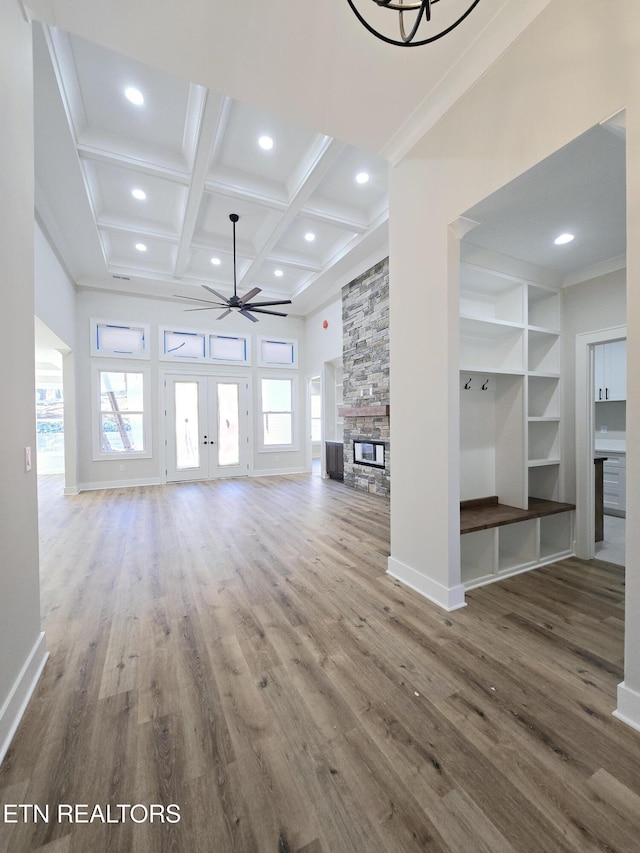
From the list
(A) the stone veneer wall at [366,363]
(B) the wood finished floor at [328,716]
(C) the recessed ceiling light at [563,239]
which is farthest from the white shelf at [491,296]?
(A) the stone veneer wall at [366,363]

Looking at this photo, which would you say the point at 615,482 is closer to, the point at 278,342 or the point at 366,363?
the point at 366,363

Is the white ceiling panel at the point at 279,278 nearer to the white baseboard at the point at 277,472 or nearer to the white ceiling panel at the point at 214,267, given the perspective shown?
the white ceiling panel at the point at 214,267

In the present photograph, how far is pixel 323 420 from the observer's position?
25.7 ft

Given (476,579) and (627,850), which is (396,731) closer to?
(627,850)

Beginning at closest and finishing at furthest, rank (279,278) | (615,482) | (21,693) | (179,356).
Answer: (21,693) < (615,482) < (279,278) < (179,356)

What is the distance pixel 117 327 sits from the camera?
7047mm

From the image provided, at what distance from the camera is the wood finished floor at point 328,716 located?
109cm

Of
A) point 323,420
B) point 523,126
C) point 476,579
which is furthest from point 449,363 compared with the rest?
point 323,420

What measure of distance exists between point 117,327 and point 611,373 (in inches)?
342

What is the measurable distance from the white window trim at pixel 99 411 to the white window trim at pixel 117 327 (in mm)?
154

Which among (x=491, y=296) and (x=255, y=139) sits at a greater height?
(x=255, y=139)

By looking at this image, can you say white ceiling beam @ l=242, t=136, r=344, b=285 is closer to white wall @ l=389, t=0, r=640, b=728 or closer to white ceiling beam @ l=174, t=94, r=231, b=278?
white ceiling beam @ l=174, t=94, r=231, b=278

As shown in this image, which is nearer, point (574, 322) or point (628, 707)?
point (628, 707)

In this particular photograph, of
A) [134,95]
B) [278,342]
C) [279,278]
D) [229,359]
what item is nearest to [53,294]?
[134,95]
